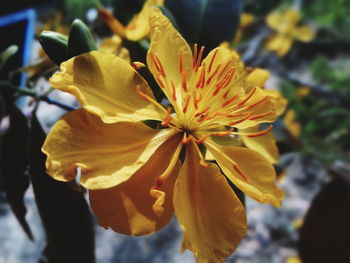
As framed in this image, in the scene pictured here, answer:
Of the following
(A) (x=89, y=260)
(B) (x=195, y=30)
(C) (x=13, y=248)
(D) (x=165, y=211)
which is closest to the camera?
(D) (x=165, y=211)

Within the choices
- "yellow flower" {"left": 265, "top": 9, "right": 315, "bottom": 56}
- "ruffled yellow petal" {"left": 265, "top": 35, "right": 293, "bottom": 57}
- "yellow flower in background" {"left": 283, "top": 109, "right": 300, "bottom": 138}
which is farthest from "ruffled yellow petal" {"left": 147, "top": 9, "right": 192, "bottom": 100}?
"ruffled yellow petal" {"left": 265, "top": 35, "right": 293, "bottom": 57}

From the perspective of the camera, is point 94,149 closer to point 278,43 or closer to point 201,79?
point 201,79

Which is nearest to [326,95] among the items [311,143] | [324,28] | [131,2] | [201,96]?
Result: [311,143]

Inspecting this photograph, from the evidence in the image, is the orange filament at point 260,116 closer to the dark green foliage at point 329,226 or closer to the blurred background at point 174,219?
the blurred background at point 174,219

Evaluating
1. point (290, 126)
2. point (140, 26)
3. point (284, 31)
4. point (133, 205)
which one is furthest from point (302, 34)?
point (133, 205)

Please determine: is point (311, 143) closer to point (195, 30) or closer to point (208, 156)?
point (195, 30)
